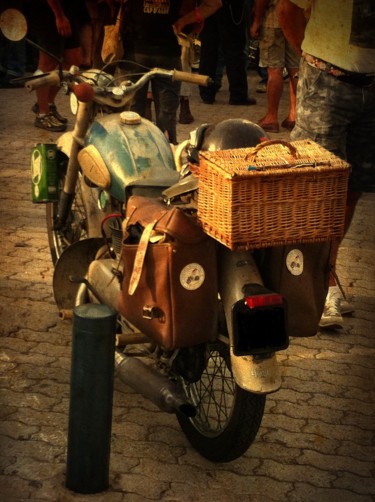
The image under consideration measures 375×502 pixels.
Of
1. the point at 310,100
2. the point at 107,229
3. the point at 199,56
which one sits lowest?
the point at 199,56

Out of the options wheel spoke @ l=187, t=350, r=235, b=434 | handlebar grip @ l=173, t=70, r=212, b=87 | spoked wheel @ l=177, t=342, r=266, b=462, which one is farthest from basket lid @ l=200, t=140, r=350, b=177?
handlebar grip @ l=173, t=70, r=212, b=87

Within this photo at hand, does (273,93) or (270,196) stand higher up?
(270,196)

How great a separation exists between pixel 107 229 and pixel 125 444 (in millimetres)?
1151

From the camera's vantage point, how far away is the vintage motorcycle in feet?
15.6

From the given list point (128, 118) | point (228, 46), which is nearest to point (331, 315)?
point (128, 118)

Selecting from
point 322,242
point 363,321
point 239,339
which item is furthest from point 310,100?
point 239,339

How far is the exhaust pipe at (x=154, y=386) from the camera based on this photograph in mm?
5004

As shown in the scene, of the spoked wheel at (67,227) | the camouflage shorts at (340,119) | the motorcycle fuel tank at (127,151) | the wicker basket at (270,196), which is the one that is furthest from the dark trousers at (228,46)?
the wicker basket at (270,196)

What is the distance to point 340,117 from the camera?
6680mm

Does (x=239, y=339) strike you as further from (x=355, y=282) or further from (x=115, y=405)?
(x=355, y=282)

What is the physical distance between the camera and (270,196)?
474 cm

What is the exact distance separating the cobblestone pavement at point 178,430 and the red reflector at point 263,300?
90 cm

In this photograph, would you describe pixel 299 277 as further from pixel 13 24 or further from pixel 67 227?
pixel 67 227

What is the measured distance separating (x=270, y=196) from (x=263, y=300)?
16.2 inches
